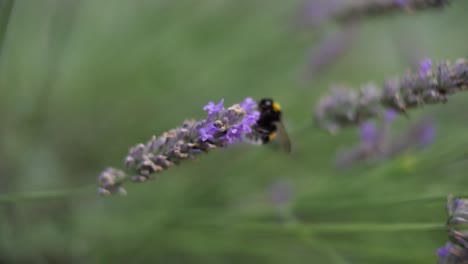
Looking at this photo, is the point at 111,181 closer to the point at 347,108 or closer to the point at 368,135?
the point at 347,108

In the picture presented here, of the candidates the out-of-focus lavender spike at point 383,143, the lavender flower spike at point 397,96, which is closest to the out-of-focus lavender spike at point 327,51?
the out-of-focus lavender spike at point 383,143

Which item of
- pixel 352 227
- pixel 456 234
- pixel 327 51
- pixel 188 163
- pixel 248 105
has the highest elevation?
pixel 327 51

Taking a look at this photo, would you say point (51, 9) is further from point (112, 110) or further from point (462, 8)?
point (462, 8)

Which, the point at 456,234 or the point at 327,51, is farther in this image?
the point at 327,51

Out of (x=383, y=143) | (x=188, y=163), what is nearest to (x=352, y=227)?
(x=383, y=143)

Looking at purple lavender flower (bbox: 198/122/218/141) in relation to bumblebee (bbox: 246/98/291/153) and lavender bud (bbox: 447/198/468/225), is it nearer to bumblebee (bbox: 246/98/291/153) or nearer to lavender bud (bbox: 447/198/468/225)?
bumblebee (bbox: 246/98/291/153)

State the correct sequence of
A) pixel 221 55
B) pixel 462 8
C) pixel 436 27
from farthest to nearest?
pixel 436 27 < pixel 462 8 < pixel 221 55

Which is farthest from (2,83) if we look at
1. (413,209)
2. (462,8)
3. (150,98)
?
(462,8)

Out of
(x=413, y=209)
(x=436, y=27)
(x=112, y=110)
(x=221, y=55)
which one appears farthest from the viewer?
(x=436, y=27)
